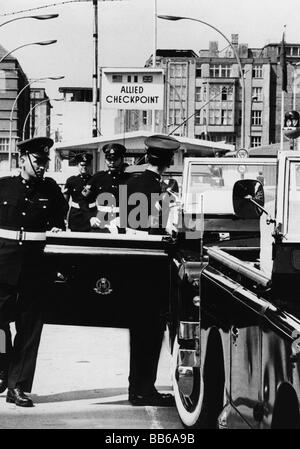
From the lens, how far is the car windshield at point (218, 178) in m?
9.67

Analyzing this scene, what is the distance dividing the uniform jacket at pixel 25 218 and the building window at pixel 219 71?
128 metres

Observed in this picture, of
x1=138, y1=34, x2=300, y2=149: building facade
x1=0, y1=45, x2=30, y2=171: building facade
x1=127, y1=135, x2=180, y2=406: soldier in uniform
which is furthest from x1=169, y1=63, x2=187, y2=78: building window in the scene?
x1=127, y1=135, x2=180, y2=406: soldier in uniform

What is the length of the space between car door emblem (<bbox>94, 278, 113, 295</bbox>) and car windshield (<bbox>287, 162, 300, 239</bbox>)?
201 cm

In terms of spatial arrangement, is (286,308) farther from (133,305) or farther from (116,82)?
(116,82)

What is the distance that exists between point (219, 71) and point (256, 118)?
7.77 metres

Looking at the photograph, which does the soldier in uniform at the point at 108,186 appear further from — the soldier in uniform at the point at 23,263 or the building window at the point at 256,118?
the building window at the point at 256,118

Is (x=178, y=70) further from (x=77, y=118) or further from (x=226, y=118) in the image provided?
(x=77, y=118)

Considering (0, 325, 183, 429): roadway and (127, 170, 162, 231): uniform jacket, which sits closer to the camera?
(0, 325, 183, 429): roadway

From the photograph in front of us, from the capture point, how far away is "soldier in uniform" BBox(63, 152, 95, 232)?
→ 13492 mm

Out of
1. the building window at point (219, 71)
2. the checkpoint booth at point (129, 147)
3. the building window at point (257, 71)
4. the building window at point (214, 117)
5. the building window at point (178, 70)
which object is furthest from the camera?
the building window at point (214, 117)

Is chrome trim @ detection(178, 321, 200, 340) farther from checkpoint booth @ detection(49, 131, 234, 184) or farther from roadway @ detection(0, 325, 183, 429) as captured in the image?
checkpoint booth @ detection(49, 131, 234, 184)

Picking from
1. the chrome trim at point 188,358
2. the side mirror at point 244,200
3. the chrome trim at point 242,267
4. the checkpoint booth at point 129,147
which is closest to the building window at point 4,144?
the checkpoint booth at point 129,147

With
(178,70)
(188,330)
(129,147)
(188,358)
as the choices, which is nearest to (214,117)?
(178,70)

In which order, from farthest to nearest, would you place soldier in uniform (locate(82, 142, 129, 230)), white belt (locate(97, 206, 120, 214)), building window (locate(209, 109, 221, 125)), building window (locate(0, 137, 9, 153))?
building window (locate(209, 109, 221, 125)) → building window (locate(0, 137, 9, 153)) → white belt (locate(97, 206, 120, 214)) → soldier in uniform (locate(82, 142, 129, 230))
